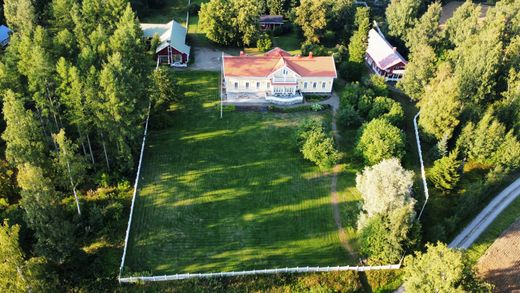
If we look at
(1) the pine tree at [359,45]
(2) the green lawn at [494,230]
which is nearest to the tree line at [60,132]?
(1) the pine tree at [359,45]

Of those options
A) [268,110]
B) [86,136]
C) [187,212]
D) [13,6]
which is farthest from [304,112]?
[13,6]

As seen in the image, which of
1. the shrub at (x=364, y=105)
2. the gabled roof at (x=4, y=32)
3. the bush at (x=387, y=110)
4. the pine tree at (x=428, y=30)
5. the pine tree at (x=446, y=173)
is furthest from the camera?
the pine tree at (x=428, y=30)

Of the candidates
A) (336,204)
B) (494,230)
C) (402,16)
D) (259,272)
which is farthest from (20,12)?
(494,230)

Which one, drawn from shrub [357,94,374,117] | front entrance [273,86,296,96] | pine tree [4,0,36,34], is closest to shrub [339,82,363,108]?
shrub [357,94,374,117]

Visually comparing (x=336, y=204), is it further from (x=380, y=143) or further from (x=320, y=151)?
(x=380, y=143)

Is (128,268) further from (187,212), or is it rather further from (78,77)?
(78,77)

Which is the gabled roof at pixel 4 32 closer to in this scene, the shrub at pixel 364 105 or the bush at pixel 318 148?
the bush at pixel 318 148
